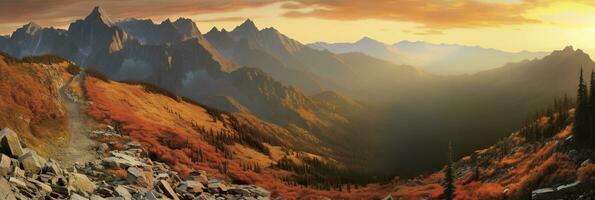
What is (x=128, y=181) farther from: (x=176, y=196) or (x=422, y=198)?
(x=422, y=198)

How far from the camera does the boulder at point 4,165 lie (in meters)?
34.3

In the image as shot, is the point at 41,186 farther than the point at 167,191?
No

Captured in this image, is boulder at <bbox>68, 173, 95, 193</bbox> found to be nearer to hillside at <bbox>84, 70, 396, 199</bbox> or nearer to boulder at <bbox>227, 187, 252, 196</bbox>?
boulder at <bbox>227, 187, 252, 196</bbox>

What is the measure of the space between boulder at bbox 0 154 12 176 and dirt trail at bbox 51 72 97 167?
23.9 m

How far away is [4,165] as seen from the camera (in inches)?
1382

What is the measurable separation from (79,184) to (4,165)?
6563 mm

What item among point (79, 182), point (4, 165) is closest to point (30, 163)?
point (4, 165)

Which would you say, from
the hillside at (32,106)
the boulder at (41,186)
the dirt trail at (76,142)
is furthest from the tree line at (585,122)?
the hillside at (32,106)

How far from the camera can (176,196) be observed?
53.5 m

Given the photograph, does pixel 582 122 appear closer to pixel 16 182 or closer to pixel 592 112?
pixel 592 112

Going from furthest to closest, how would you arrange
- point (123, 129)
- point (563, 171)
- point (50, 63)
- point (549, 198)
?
point (50, 63) < point (123, 129) < point (563, 171) < point (549, 198)

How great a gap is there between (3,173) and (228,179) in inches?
2270

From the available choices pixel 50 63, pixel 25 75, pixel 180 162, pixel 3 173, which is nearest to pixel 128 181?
pixel 3 173

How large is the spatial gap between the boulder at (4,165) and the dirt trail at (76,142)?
78.4 ft
